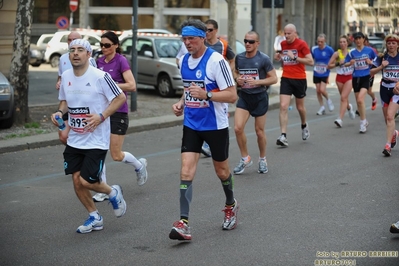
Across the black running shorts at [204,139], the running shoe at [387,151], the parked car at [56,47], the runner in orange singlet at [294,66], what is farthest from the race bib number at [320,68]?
the parked car at [56,47]

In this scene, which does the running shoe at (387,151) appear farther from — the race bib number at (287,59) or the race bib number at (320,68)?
the race bib number at (320,68)

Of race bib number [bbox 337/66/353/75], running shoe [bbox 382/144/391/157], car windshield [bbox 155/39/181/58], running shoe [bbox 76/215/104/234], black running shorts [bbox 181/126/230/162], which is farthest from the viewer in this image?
car windshield [bbox 155/39/181/58]

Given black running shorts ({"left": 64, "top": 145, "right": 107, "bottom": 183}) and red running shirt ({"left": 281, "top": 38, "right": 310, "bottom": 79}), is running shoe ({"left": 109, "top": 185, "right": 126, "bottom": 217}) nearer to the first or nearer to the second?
black running shorts ({"left": 64, "top": 145, "right": 107, "bottom": 183})

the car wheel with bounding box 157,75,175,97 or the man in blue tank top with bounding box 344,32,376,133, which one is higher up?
the man in blue tank top with bounding box 344,32,376,133

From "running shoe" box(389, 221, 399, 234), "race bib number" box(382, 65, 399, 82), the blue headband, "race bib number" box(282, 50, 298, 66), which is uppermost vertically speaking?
the blue headband

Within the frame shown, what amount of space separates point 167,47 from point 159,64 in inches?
40.0

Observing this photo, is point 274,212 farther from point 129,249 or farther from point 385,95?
point 385,95

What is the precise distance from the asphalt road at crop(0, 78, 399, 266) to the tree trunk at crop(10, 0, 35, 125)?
7.25 feet

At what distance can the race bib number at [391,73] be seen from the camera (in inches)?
497

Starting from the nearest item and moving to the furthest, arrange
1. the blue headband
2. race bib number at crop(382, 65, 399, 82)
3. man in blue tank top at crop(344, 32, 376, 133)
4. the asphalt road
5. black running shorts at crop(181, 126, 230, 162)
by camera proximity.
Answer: the asphalt road, the blue headband, black running shorts at crop(181, 126, 230, 162), race bib number at crop(382, 65, 399, 82), man in blue tank top at crop(344, 32, 376, 133)

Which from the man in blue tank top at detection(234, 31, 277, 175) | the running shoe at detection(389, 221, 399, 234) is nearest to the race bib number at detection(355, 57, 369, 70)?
the man in blue tank top at detection(234, 31, 277, 175)

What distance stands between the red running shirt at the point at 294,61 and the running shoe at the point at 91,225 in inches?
275

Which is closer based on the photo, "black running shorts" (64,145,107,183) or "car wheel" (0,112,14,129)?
"black running shorts" (64,145,107,183)

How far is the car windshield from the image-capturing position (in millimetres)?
23125
